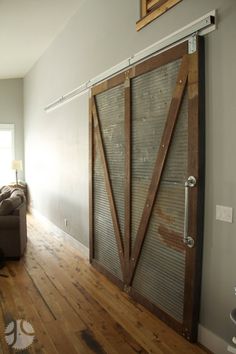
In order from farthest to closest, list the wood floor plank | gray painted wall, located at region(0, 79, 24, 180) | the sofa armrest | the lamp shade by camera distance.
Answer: gray painted wall, located at region(0, 79, 24, 180)
the lamp shade
the sofa armrest
the wood floor plank

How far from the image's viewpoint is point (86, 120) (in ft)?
14.5

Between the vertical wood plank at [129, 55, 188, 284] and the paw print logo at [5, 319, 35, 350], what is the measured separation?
1108 millimetres

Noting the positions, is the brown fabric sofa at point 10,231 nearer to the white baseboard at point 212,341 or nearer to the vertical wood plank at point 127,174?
the vertical wood plank at point 127,174

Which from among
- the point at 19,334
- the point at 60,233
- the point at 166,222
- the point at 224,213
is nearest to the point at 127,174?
the point at 166,222

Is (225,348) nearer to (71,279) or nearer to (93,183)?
(71,279)

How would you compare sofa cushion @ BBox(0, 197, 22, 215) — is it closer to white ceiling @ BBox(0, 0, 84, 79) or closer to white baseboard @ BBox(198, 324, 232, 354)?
white ceiling @ BBox(0, 0, 84, 79)

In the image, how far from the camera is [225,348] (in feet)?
7.22

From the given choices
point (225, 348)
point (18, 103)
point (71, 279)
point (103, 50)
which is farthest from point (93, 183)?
point (18, 103)

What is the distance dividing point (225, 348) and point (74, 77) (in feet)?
13.4

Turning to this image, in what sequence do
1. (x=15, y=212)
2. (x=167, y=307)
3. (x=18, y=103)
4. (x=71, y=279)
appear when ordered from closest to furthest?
(x=167, y=307) < (x=71, y=279) < (x=15, y=212) < (x=18, y=103)

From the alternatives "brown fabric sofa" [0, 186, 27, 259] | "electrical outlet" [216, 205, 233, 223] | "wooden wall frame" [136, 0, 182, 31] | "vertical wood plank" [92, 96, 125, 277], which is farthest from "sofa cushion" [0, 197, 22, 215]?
"electrical outlet" [216, 205, 233, 223]

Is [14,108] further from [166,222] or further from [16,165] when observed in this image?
[166,222]

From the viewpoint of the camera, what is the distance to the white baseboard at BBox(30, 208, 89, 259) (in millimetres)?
4566

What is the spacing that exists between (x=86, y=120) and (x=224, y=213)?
2.76 metres
